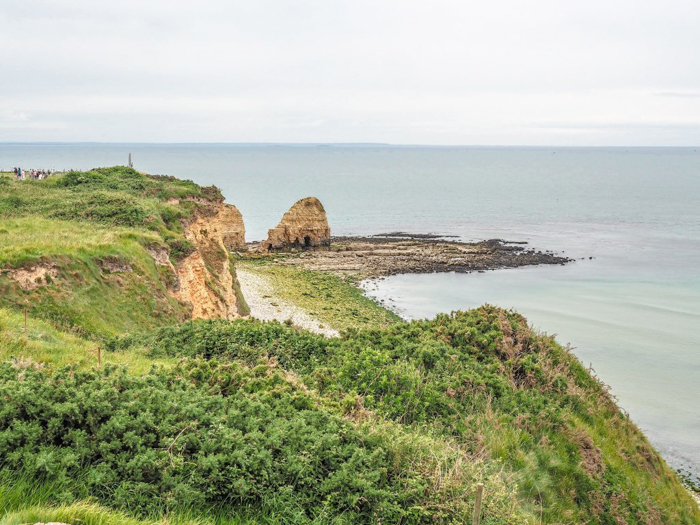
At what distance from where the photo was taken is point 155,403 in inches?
313

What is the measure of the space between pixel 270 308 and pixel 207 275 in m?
13.8

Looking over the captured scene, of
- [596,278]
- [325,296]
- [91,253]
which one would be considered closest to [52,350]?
[91,253]

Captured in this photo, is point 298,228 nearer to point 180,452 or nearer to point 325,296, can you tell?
point 325,296

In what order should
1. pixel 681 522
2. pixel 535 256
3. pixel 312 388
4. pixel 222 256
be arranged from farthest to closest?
pixel 535 256
pixel 222 256
pixel 681 522
pixel 312 388

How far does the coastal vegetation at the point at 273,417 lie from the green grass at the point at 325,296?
20.3 m

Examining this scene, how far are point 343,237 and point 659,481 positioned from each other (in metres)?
68.7

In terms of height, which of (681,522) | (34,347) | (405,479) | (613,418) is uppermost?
(34,347)

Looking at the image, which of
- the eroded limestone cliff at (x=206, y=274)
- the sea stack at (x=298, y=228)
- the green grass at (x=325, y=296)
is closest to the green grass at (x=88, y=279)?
the eroded limestone cliff at (x=206, y=274)

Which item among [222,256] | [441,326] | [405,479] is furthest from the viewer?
[222,256]

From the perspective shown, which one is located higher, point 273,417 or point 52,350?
point 52,350

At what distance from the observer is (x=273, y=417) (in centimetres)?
863

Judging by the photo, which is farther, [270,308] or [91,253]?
[270,308]

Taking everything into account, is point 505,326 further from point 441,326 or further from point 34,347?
point 34,347

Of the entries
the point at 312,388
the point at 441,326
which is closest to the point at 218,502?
the point at 312,388
